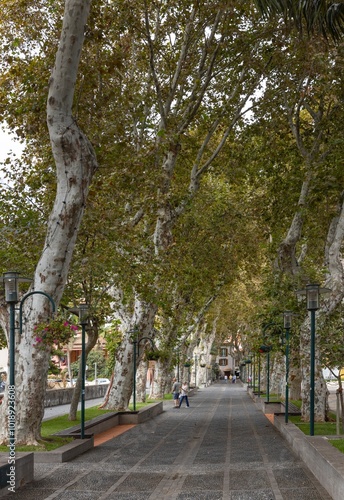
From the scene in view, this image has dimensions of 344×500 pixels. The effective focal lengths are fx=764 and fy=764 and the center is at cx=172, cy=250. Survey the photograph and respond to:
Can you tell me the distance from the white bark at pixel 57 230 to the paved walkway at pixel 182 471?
154cm

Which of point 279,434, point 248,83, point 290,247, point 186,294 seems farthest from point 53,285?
point 186,294

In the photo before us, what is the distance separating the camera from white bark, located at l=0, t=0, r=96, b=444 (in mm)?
14883

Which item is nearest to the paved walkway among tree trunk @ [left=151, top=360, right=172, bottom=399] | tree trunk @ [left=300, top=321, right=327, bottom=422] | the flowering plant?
tree trunk @ [left=300, top=321, right=327, bottom=422]

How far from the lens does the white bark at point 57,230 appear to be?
14.9 meters

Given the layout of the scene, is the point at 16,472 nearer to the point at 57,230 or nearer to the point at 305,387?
the point at 57,230

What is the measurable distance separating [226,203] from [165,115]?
13574 mm

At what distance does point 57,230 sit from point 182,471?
5.32 metres

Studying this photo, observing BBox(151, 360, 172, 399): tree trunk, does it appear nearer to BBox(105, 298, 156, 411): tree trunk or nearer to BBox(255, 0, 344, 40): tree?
BBox(105, 298, 156, 411): tree trunk

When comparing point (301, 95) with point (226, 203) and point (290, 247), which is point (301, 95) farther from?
point (226, 203)

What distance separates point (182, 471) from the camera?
1357 cm

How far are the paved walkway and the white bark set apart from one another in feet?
5.04

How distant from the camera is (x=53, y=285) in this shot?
50.4 ft

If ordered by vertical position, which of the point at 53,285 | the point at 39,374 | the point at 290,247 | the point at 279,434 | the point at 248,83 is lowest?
the point at 279,434

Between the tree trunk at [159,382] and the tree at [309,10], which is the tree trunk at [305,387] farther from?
the tree trunk at [159,382]
